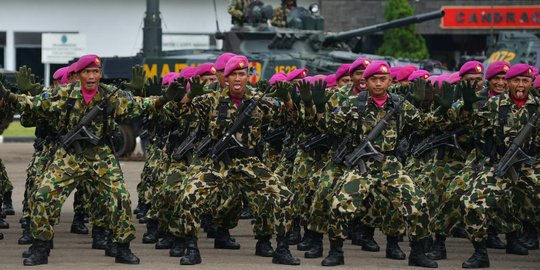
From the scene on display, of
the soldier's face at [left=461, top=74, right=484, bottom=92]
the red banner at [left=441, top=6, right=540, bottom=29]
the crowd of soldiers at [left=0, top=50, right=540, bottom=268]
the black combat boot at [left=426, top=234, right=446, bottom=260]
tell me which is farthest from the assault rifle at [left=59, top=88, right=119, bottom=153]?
the red banner at [left=441, top=6, right=540, bottom=29]

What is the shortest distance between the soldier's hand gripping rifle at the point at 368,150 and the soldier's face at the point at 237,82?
109 cm

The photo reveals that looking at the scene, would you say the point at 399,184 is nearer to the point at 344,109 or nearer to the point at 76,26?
the point at 344,109

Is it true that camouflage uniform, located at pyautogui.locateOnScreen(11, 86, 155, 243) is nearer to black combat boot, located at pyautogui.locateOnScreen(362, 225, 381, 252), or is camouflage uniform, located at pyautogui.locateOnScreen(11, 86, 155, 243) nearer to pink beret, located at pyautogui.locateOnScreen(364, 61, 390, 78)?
pink beret, located at pyautogui.locateOnScreen(364, 61, 390, 78)

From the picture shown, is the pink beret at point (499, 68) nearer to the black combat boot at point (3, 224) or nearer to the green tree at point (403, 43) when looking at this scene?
the black combat boot at point (3, 224)

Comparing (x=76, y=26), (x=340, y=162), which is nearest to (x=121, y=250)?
(x=340, y=162)

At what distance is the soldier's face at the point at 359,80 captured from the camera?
12.3 meters

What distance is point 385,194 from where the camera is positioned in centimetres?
1166

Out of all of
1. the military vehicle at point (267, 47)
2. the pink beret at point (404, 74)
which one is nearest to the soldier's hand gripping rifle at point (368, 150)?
the pink beret at point (404, 74)

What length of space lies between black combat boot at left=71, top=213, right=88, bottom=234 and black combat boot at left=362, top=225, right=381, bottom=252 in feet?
10.1

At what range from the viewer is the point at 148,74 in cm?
2606

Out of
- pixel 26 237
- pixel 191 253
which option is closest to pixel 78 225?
pixel 26 237

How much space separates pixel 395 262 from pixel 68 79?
173 inches

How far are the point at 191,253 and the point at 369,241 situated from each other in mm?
2044

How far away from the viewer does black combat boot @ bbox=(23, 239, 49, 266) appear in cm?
1148
